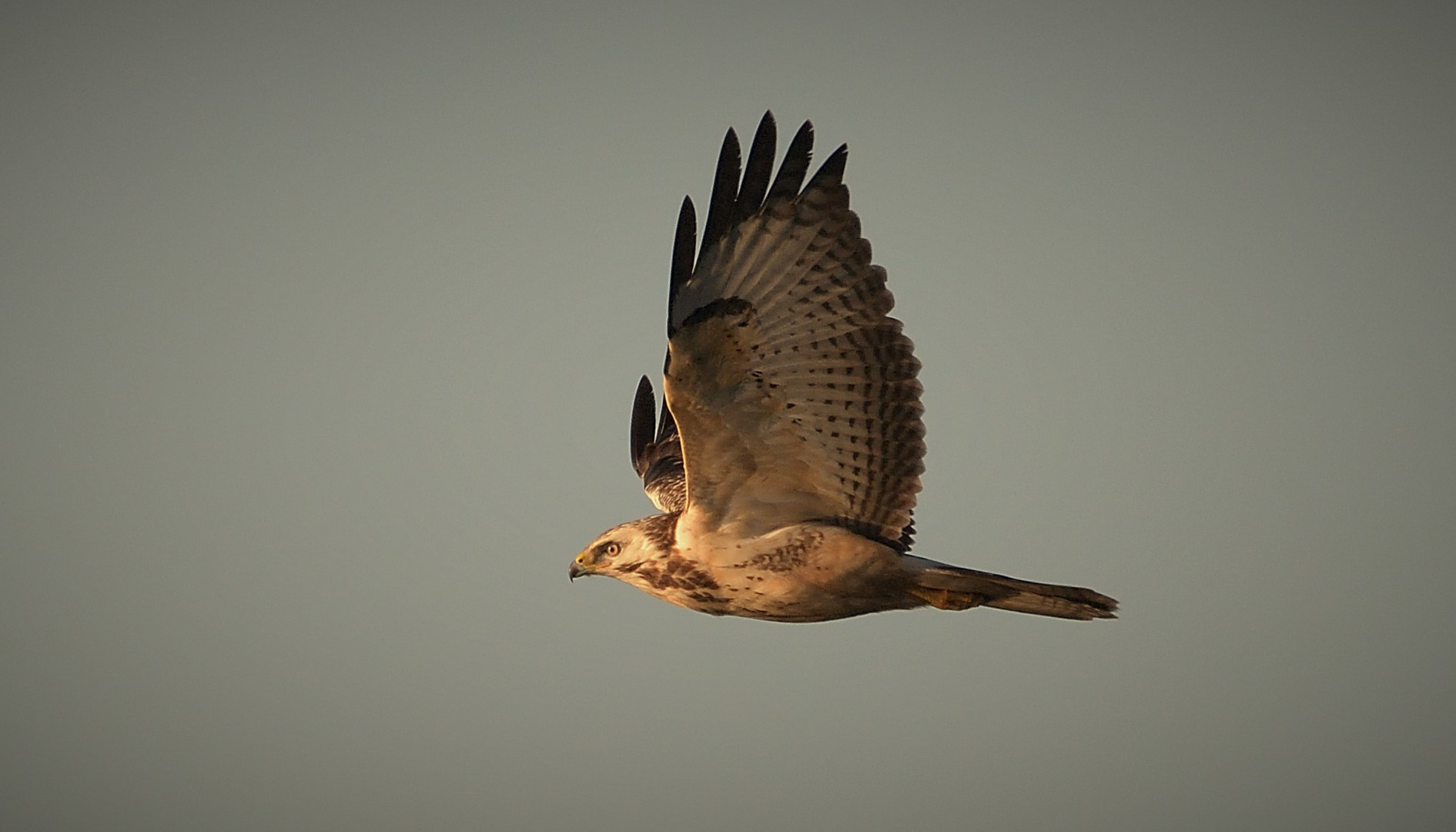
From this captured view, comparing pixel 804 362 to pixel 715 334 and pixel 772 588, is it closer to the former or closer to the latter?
pixel 715 334

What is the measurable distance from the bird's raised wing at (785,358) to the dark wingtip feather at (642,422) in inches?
83.6

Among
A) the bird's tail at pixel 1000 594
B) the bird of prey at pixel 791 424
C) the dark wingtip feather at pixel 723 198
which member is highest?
the dark wingtip feather at pixel 723 198

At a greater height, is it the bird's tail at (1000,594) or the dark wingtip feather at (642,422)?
the dark wingtip feather at (642,422)

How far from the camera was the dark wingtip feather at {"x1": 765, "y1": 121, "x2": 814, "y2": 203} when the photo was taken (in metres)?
6.41

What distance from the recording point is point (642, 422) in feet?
29.8

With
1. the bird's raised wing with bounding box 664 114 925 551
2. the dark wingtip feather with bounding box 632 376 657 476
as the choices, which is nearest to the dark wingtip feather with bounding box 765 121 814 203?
the bird's raised wing with bounding box 664 114 925 551

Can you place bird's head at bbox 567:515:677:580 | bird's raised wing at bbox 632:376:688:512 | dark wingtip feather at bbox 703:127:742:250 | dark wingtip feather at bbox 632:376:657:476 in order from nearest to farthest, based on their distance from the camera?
dark wingtip feather at bbox 703:127:742:250 < bird's head at bbox 567:515:677:580 < bird's raised wing at bbox 632:376:688:512 < dark wingtip feather at bbox 632:376:657:476

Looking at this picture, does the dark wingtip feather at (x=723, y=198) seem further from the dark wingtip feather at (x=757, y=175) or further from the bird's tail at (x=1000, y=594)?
the bird's tail at (x=1000, y=594)

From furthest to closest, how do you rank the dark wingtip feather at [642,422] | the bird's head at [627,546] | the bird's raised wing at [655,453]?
1. the dark wingtip feather at [642,422]
2. the bird's raised wing at [655,453]
3. the bird's head at [627,546]

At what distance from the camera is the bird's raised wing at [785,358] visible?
6.41 m

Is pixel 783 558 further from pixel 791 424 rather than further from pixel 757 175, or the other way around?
pixel 757 175

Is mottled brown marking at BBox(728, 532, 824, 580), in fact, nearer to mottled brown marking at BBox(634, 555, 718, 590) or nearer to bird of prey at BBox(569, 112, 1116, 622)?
bird of prey at BBox(569, 112, 1116, 622)

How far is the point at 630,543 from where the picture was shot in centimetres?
711

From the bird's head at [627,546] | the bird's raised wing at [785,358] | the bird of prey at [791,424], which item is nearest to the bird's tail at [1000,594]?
the bird of prey at [791,424]
